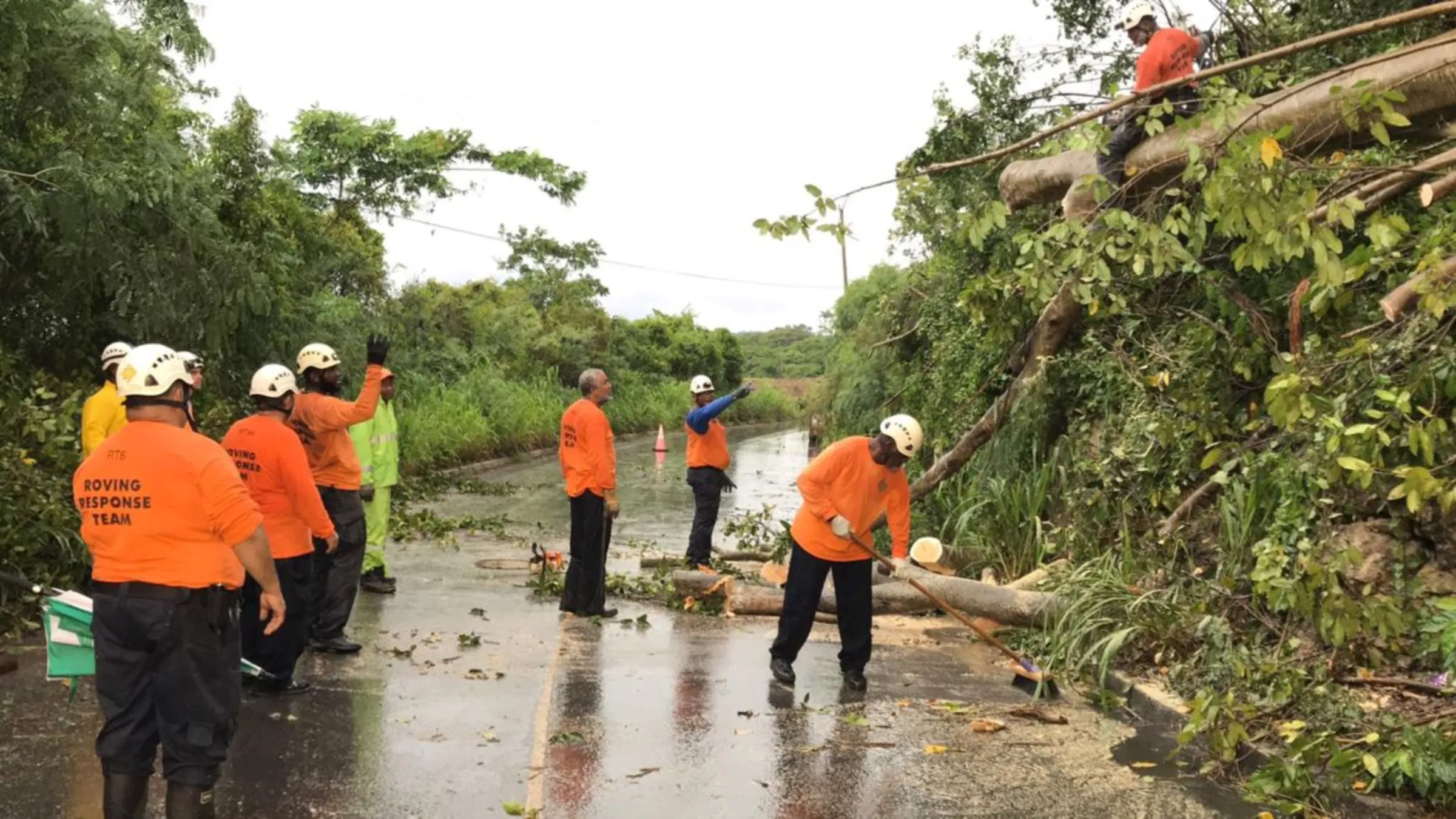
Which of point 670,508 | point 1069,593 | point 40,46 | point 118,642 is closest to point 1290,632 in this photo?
point 1069,593

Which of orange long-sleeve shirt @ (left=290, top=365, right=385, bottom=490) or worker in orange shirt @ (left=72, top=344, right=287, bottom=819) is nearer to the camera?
worker in orange shirt @ (left=72, top=344, right=287, bottom=819)

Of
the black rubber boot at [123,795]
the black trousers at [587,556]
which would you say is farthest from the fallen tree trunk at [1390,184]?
the black trousers at [587,556]

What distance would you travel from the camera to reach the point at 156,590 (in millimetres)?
4168

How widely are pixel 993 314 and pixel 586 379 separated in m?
2.96

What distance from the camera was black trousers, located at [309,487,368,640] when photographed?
7342 mm

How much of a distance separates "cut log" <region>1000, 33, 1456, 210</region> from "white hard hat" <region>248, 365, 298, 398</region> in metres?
4.02

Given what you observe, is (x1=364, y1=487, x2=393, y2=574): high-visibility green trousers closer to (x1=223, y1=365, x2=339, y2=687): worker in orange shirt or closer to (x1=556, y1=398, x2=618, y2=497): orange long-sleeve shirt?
(x1=556, y1=398, x2=618, y2=497): orange long-sleeve shirt

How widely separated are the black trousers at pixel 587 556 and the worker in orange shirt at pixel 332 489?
5.63 ft

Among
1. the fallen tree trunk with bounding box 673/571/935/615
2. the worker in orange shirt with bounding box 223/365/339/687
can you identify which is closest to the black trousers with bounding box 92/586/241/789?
the worker in orange shirt with bounding box 223/365/339/687

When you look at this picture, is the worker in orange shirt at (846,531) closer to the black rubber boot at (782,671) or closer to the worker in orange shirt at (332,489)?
the black rubber boot at (782,671)

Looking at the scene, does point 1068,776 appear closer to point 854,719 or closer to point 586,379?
point 854,719

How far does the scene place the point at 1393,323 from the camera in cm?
573

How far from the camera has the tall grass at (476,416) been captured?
19.3m

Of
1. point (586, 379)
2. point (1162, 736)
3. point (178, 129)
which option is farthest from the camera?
point (178, 129)
